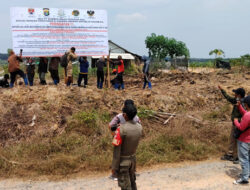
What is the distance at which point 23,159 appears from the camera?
526 cm

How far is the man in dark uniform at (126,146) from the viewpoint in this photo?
3.24m

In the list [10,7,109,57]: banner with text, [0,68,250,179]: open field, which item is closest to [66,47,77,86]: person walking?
[10,7,109,57]: banner with text

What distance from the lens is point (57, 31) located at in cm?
863

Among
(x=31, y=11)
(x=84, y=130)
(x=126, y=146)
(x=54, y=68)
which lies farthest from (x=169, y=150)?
(x=31, y=11)

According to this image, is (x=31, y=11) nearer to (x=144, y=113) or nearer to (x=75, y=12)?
(x=75, y=12)

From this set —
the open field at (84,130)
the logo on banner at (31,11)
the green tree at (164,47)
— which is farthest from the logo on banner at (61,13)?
the green tree at (164,47)

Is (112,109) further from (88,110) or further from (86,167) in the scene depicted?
(86,167)

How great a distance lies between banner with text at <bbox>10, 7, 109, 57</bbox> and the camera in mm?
8125

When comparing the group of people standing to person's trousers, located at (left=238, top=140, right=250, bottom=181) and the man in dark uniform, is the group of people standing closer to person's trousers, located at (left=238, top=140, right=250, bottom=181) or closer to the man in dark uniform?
the man in dark uniform

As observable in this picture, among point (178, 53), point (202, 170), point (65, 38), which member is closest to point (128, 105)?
point (202, 170)

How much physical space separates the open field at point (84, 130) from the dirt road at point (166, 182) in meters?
0.30

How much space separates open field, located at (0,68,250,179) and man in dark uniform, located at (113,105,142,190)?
71.1 inches

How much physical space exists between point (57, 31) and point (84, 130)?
13.1ft

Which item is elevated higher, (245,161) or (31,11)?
(31,11)
